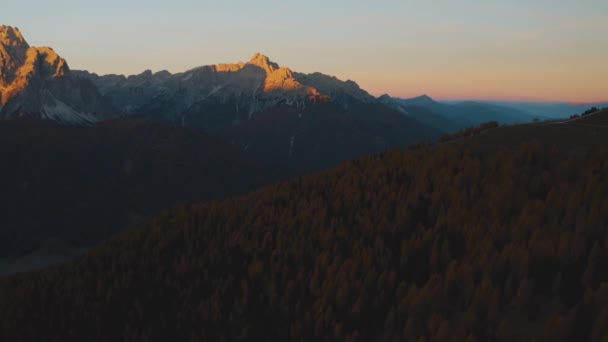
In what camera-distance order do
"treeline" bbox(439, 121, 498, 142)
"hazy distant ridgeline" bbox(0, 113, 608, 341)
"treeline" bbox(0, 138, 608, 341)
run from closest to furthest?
"treeline" bbox(0, 138, 608, 341) < "hazy distant ridgeline" bbox(0, 113, 608, 341) < "treeline" bbox(439, 121, 498, 142)

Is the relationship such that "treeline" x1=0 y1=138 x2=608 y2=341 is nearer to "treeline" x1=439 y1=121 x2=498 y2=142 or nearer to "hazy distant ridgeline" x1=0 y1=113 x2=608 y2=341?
"hazy distant ridgeline" x1=0 y1=113 x2=608 y2=341

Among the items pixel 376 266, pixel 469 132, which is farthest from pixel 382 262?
pixel 469 132

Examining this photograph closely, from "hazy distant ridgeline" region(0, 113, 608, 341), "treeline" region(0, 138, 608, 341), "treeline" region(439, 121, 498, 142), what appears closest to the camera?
"treeline" region(0, 138, 608, 341)

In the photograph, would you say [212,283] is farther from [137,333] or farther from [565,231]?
[565,231]

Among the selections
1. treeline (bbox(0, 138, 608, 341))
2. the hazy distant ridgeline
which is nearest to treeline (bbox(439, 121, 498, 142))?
the hazy distant ridgeline

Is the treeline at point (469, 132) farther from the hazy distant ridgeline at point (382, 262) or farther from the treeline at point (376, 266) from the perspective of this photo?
the treeline at point (376, 266)

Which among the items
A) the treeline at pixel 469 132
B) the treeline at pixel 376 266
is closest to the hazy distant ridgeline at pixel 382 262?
the treeline at pixel 376 266

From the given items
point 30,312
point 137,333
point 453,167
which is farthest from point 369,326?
point 30,312

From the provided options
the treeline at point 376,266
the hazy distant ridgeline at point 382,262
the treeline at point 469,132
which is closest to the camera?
the treeline at point 376,266

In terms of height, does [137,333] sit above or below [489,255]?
below
